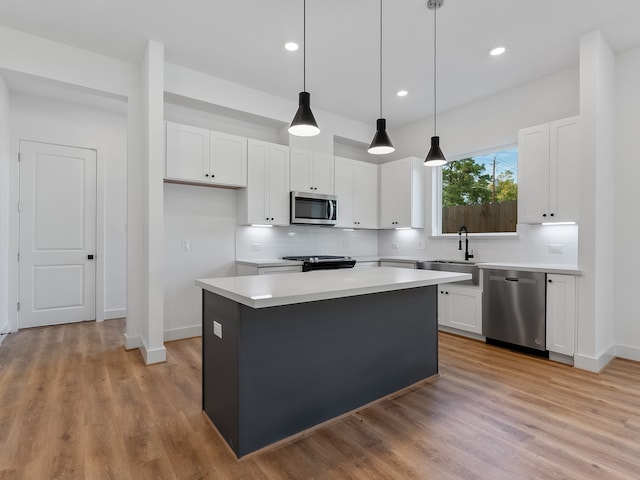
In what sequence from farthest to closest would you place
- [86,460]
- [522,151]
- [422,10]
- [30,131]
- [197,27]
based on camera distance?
[30,131] → [522,151] → [197,27] → [422,10] → [86,460]

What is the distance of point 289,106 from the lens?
4.57 metres

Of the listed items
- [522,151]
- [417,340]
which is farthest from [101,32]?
[522,151]

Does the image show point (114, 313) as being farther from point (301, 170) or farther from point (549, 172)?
point (549, 172)

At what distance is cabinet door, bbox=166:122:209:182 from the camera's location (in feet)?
11.8

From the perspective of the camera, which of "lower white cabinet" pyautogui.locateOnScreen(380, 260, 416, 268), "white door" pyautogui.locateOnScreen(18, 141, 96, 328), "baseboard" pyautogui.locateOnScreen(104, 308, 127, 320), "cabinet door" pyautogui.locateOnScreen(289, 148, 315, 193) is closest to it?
"white door" pyautogui.locateOnScreen(18, 141, 96, 328)

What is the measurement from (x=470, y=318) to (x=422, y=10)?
127 inches

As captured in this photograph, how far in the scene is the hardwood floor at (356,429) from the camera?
173 cm

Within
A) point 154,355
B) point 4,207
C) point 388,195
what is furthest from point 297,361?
point 4,207

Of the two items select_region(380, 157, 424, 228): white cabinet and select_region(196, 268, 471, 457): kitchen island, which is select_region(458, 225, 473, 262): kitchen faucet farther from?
select_region(196, 268, 471, 457): kitchen island

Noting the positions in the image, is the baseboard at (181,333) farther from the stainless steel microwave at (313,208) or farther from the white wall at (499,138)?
the white wall at (499,138)

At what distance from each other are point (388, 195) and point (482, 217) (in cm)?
144

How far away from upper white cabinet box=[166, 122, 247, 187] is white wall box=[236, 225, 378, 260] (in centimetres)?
81

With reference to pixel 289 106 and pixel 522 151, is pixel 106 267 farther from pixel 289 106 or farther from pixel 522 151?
pixel 522 151

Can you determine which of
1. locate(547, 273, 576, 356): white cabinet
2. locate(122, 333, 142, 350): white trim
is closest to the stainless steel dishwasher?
locate(547, 273, 576, 356): white cabinet
